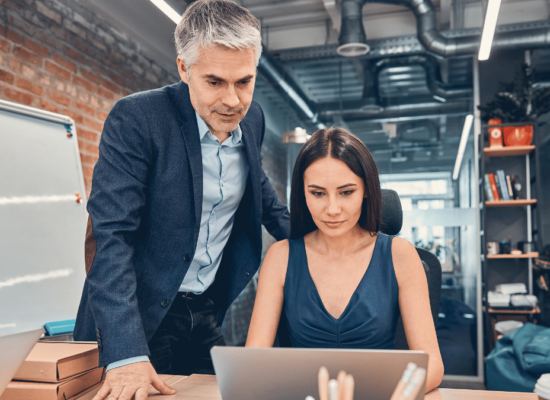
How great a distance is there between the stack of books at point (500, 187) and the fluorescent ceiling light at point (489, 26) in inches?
45.3

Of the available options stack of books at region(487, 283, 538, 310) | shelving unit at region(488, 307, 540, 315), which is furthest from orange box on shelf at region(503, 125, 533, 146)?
shelving unit at region(488, 307, 540, 315)

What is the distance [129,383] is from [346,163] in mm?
860

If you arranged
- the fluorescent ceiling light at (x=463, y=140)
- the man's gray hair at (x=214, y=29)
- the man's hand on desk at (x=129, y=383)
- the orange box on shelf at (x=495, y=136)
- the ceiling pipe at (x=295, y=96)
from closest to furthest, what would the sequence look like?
the man's hand on desk at (x=129, y=383) < the man's gray hair at (x=214, y=29) < the orange box on shelf at (x=495, y=136) < the fluorescent ceiling light at (x=463, y=140) < the ceiling pipe at (x=295, y=96)

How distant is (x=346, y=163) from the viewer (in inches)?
55.1

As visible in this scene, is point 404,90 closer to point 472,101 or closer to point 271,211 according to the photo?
point 472,101

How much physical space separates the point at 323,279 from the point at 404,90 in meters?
3.99

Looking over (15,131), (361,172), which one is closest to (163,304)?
(361,172)

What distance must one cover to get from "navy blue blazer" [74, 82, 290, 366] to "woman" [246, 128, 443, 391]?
0.15m

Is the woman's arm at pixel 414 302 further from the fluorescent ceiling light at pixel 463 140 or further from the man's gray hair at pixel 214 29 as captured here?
the fluorescent ceiling light at pixel 463 140

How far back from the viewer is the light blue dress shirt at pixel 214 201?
1.38m

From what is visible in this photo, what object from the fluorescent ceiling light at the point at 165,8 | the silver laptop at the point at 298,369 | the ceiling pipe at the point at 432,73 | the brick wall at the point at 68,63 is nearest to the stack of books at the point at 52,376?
the silver laptop at the point at 298,369

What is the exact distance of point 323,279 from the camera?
4.86ft

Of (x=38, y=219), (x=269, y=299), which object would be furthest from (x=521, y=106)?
(x=38, y=219)

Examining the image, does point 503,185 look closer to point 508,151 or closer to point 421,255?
point 508,151
